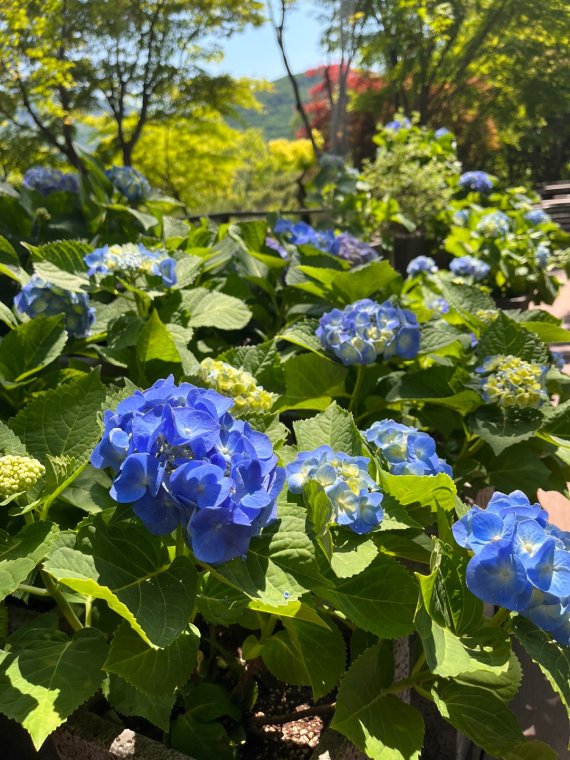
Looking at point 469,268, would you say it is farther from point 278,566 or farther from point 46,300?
point 278,566

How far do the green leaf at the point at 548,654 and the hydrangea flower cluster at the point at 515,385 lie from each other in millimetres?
655

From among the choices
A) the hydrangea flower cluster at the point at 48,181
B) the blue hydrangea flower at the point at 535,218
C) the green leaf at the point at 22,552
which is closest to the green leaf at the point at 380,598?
the green leaf at the point at 22,552

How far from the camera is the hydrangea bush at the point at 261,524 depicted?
2.34 feet

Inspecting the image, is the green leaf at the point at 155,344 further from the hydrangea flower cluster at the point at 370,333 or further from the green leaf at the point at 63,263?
the hydrangea flower cluster at the point at 370,333

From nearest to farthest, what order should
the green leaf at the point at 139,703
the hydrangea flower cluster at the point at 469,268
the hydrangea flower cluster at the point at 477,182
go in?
the green leaf at the point at 139,703
the hydrangea flower cluster at the point at 469,268
the hydrangea flower cluster at the point at 477,182

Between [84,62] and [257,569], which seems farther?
[84,62]

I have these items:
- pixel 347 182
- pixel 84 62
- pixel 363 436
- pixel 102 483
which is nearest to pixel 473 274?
pixel 347 182

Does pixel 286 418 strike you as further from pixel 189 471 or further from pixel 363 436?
pixel 189 471

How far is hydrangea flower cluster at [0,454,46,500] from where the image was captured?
31.6 inches

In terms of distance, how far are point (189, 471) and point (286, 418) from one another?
1.03 m

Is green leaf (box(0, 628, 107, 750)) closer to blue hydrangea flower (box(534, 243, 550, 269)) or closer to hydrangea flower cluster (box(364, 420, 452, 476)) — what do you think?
hydrangea flower cluster (box(364, 420, 452, 476))

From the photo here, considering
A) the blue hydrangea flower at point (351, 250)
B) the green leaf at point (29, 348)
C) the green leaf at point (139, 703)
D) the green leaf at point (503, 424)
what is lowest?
the green leaf at point (139, 703)

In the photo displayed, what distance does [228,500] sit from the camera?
26.2 inches

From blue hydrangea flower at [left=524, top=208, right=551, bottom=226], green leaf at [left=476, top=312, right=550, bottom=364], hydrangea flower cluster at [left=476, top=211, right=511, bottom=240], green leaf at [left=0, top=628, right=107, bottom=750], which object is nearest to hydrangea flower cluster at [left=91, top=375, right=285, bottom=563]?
green leaf at [left=0, top=628, right=107, bottom=750]
